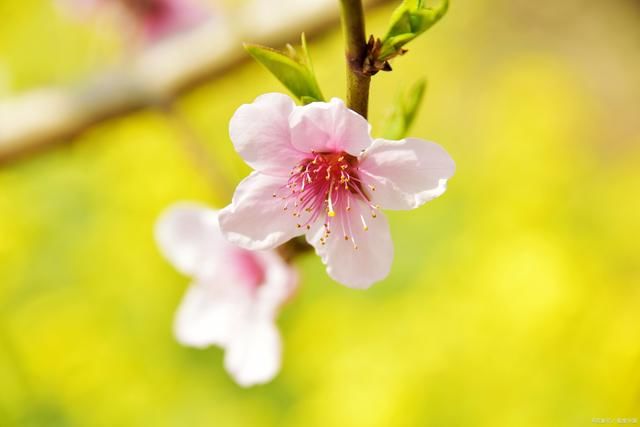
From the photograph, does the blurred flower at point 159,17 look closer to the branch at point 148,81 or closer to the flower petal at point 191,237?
the branch at point 148,81

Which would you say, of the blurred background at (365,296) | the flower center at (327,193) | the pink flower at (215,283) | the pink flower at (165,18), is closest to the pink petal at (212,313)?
the pink flower at (215,283)

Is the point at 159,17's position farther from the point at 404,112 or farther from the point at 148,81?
the point at 404,112

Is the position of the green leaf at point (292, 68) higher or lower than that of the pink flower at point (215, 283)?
higher

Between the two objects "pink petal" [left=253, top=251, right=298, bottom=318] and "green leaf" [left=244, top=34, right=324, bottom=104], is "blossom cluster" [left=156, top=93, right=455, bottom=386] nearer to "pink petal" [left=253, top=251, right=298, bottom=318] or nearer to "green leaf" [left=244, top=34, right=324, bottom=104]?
"green leaf" [left=244, top=34, right=324, bottom=104]

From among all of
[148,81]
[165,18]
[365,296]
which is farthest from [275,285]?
[365,296]

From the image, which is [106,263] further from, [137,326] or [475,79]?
[475,79]

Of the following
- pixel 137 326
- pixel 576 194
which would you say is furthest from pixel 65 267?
pixel 576 194
